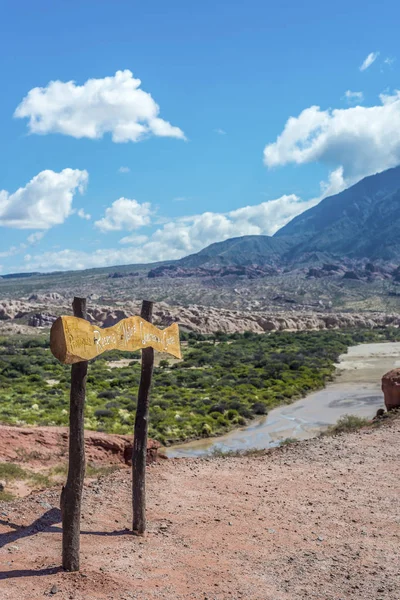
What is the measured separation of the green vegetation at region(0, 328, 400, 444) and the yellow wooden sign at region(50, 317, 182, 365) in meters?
13.9

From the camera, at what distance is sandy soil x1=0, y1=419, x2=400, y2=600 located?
6.73m

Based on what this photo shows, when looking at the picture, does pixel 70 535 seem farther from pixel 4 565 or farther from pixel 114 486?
pixel 114 486

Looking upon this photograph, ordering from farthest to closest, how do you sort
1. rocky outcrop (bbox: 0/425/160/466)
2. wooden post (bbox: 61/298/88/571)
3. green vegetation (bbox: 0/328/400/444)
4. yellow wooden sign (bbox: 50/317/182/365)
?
green vegetation (bbox: 0/328/400/444) → rocky outcrop (bbox: 0/425/160/466) → wooden post (bbox: 61/298/88/571) → yellow wooden sign (bbox: 50/317/182/365)

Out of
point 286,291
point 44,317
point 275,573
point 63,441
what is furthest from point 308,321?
point 275,573

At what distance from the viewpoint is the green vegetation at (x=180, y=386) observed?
76.7 ft

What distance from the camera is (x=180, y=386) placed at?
34.2 meters

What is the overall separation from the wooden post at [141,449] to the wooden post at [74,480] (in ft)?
5.41

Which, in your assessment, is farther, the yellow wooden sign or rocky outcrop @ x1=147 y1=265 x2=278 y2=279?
rocky outcrop @ x1=147 y1=265 x2=278 y2=279

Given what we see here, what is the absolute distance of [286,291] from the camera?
13112 centimetres

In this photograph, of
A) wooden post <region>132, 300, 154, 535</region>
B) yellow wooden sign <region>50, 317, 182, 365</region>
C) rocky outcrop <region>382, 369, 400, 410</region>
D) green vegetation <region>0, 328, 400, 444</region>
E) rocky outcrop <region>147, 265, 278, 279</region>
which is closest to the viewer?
yellow wooden sign <region>50, 317, 182, 365</region>

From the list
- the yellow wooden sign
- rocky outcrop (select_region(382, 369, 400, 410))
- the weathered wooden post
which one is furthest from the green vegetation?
the weathered wooden post

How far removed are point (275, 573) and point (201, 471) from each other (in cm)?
464

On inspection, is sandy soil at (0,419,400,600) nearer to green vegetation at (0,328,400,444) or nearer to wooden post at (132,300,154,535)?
wooden post at (132,300,154,535)

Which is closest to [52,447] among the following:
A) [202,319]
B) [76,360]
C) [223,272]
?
[76,360]
